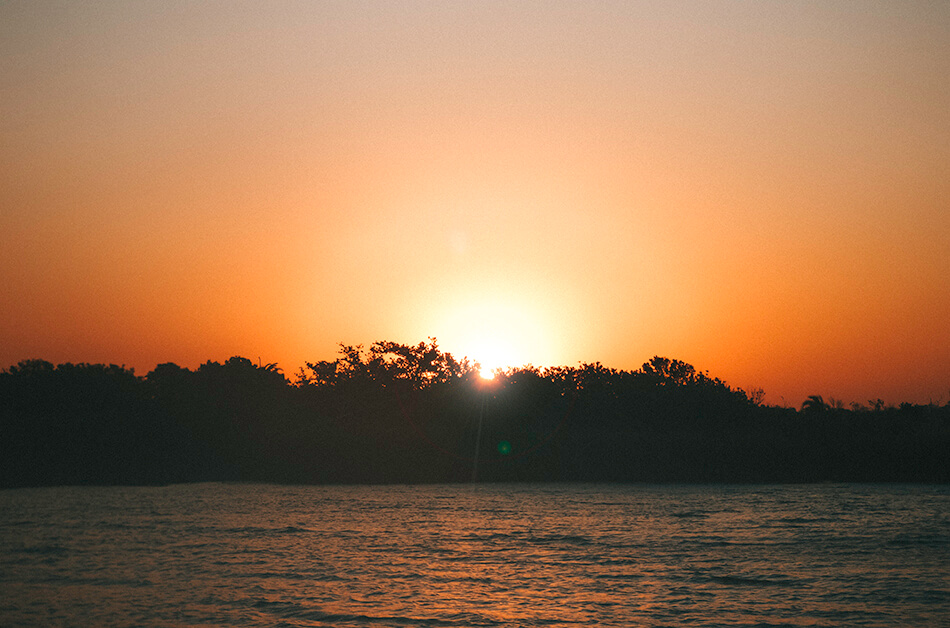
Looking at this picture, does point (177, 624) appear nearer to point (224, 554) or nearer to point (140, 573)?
point (140, 573)

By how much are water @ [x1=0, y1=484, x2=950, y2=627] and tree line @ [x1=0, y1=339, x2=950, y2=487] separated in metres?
18.8

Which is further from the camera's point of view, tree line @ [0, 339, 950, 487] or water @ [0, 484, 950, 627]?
tree line @ [0, 339, 950, 487]

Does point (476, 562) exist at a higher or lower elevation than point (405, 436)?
lower

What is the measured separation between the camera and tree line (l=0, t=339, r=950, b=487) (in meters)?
78.9

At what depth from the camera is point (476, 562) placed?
32219mm

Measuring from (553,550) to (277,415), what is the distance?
57.9 meters

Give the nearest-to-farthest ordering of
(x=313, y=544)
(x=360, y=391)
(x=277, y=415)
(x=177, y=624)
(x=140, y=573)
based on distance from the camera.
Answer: (x=177, y=624) < (x=140, y=573) < (x=313, y=544) < (x=277, y=415) < (x=360, y=391)

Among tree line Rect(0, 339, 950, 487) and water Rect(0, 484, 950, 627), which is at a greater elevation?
tree line Rect(0, 339, 950, 487)

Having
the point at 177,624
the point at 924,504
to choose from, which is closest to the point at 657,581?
the point at 177,624

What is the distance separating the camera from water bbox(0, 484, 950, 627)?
75.7 ft

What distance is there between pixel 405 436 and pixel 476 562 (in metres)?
53.2

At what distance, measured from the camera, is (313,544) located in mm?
38031

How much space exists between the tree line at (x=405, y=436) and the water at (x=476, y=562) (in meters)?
18.8

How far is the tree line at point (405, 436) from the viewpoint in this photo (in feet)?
259
